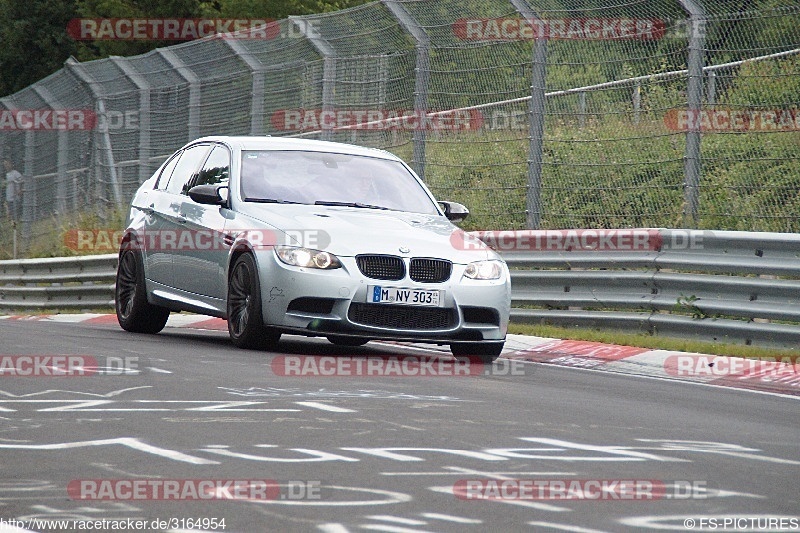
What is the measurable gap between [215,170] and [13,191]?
17.0 m

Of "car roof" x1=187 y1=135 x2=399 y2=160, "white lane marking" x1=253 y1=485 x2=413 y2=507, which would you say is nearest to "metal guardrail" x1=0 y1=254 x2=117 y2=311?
"car roof" x1=187 y1=135 x2=399 y2=160

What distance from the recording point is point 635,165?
14023 millimetres

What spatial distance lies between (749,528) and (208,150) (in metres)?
8.59

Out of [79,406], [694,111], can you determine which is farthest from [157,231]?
[79,406]

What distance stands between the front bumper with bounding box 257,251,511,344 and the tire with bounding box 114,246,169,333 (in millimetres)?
2790

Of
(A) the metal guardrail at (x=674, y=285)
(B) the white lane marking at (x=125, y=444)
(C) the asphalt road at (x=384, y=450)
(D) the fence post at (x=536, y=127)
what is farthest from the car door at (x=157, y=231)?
(B) the white lane marking at (x=125, y=444)

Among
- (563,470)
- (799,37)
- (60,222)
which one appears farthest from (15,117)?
(563,470)

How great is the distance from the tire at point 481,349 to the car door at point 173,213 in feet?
7.94

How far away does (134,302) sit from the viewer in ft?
43.7

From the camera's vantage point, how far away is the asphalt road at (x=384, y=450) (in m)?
5.02
